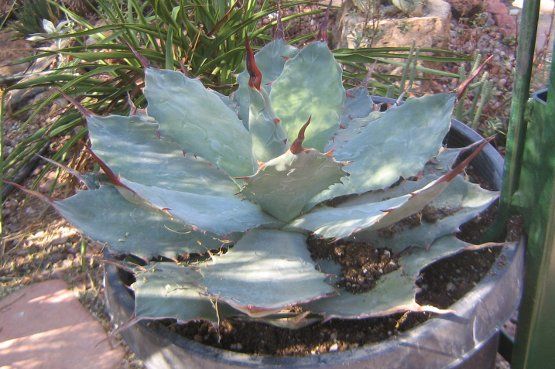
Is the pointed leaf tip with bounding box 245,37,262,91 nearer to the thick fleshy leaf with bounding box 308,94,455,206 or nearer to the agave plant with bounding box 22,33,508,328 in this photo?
the agave plant with bounding box 22,33,508,328

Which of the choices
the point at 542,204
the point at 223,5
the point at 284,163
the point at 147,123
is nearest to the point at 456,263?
the point at 542,204

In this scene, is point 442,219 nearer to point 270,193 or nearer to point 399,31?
point 270,193

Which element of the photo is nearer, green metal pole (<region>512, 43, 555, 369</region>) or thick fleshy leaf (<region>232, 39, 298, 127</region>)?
green metal pole (<region>512, 43, 555, 369</region>)

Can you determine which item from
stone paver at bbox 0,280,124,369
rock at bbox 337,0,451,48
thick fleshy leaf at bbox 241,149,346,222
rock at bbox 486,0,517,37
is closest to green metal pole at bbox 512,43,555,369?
thick fleshy leaf at bbox 241,149,346,222

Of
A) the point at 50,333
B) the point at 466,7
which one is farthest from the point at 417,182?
the point at 466,7

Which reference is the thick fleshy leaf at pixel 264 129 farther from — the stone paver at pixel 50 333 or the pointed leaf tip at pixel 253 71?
the stone paver at pixel 50 333

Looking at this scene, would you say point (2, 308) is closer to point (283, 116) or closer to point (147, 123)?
point (147, 123)
